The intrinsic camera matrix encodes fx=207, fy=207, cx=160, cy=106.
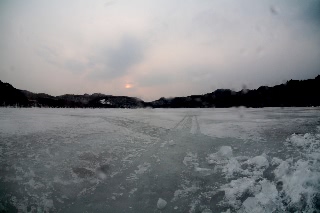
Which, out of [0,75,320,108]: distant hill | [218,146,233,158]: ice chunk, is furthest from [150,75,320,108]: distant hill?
[218,146,233,158]: ice chunk

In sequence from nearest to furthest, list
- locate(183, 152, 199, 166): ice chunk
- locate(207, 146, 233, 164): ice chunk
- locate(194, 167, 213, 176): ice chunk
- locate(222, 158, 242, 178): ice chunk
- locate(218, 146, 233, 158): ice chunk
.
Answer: locate(222, 158, 242, 178): ice chunk
locate(194, 167, 213, 176): ice chunk
locate(183, 152, 199, 166): ice chunk
locate(207, 146, 233, 164): ice chunk
locate(218, 146, 233, 158): ice chunk

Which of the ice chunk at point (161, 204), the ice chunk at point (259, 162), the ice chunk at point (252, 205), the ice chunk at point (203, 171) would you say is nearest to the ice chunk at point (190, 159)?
the ice chunk at point (203, 171)

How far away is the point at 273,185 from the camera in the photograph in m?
4.53

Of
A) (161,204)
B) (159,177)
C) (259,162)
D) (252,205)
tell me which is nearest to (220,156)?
(259,162)

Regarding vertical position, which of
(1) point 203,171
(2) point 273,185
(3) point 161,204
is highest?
(2) point 273,185

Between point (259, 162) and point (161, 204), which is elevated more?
point (259, 162)

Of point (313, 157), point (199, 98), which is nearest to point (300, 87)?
point (199, 98)

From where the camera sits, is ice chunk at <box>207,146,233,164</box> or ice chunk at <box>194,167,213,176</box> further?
ice chunk at <box>207,146,233,164</box>

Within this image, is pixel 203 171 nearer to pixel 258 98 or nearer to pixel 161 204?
pixel 161 204

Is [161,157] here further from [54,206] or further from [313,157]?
[313,157]

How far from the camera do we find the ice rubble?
3896 mm

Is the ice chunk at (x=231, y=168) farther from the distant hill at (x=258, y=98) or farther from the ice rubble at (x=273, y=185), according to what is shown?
the distant hill at (x=258, y=98)

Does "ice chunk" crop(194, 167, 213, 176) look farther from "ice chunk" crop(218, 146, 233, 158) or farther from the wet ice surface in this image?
"ice chunk" crop(218, 146, 233, 158)

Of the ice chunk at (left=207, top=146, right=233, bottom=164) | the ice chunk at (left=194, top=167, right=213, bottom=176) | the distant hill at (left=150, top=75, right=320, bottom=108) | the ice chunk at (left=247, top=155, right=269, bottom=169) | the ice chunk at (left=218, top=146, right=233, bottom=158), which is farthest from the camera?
the distant hill at (left=150, top=75, right=320, bottom=108)
